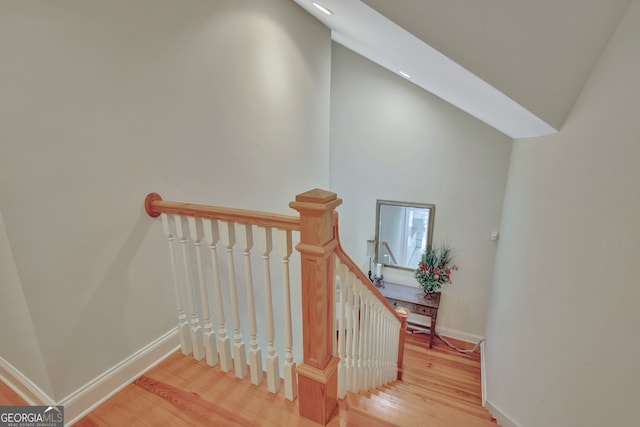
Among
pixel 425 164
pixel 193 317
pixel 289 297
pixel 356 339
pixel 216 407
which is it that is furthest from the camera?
pixel 425 164

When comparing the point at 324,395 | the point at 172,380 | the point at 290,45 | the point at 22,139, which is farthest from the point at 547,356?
the point at 290,45

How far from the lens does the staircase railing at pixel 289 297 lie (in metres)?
1.19

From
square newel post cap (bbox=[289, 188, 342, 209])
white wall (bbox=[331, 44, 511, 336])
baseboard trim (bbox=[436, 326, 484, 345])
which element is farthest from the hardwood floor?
baseboard trim (bbox=[436, 326, 484, 345])

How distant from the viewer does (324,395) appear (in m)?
1.28

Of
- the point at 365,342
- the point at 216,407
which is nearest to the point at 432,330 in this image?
the point at 365,342

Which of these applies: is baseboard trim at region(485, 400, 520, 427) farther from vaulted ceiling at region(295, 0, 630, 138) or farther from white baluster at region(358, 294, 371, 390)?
vaulted ceiling at region(295, 0, 630, 138)

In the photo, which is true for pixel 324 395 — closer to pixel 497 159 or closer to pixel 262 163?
pixel 262 163

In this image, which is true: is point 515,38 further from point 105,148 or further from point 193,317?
point 193,317

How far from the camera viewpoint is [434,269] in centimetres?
436

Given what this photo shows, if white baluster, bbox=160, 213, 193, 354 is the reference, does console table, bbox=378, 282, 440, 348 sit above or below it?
below

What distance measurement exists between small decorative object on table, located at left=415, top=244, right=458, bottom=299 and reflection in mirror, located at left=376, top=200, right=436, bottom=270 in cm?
19

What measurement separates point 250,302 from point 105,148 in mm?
1024

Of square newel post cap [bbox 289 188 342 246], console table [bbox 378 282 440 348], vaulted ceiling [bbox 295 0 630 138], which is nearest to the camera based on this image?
square newel post cap [bbox 289 188 342 246]

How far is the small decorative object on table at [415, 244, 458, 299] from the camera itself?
4.36 m
